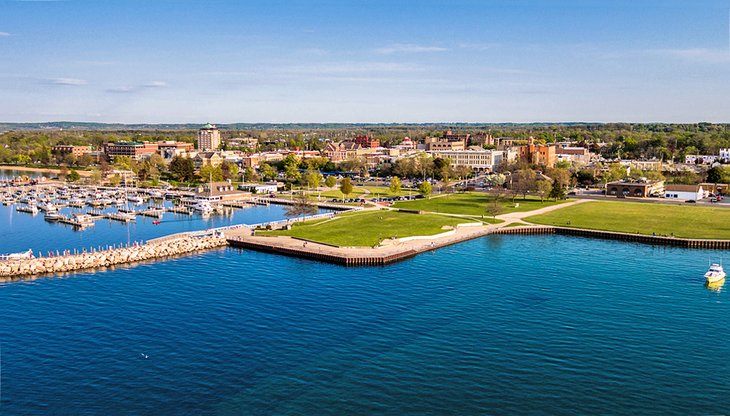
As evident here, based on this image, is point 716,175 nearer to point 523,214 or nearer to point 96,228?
point 523,214

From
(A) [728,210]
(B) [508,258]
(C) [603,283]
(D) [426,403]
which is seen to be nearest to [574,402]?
(D) [426,403]

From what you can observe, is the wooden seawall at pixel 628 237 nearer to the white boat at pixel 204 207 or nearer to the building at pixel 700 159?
the white boat at pixel 204 207

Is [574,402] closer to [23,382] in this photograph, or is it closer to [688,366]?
[688,366]

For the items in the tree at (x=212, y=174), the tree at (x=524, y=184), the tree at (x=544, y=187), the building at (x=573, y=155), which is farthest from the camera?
the building at (x=573, y=155)

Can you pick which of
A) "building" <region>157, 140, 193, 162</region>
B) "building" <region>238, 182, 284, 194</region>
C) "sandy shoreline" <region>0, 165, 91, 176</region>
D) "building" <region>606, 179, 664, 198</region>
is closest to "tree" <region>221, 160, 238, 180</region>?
"building" <region>238, 182, 284, 194</region>

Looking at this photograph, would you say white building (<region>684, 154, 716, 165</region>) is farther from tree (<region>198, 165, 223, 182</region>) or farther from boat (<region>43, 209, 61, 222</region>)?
boat (<region>43, 209, 61, 222</region>)

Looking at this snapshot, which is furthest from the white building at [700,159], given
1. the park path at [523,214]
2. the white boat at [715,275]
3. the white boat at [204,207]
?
the white boat at [204,207]

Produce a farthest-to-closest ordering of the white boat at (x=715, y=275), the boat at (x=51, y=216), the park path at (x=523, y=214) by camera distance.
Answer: the boat at (x=51, y=216), the park path at (x=523, y=214), the white boat at (x=715, y=275)
